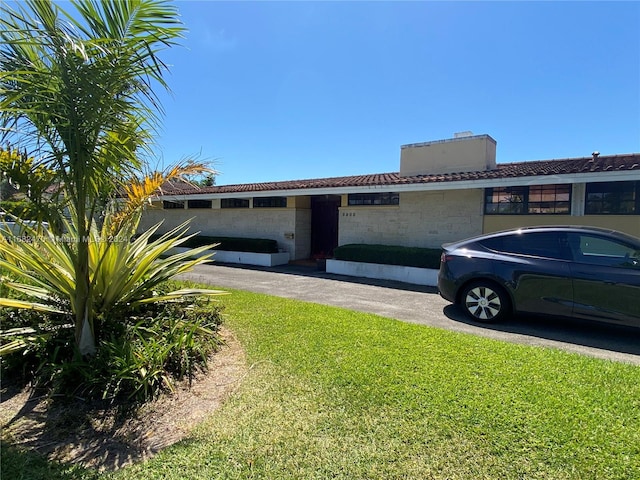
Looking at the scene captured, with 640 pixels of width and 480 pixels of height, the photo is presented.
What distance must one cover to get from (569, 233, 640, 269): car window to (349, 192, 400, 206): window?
266 inches

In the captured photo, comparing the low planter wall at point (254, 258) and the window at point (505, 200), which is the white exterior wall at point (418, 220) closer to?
the window at point (505, 200)

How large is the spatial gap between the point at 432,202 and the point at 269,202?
676 centimetres

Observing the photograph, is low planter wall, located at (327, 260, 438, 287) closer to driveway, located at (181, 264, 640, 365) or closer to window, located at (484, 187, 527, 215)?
driveway, located at (181, 264, 640, 365)

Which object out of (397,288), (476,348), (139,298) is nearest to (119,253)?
(139,298)

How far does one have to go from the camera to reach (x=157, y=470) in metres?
2.38

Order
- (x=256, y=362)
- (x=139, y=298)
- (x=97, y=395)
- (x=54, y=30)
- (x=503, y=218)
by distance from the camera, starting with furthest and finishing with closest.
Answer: (x=503, y=218), (x=139, y=298), (x=256, y=362), (x=97, y=395), (x=54, y=30)

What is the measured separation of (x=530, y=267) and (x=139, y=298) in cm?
559

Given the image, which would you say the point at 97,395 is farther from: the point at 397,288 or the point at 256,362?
the point at 397,288

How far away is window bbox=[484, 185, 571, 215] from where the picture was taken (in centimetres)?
909

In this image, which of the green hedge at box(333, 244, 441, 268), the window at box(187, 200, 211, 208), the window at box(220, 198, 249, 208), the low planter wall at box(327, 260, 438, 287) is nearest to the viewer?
the low planter wall at box(327, 260, 438, 287)

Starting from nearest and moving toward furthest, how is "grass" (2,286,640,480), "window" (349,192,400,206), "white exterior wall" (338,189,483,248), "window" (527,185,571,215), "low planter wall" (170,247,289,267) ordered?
"grass" (2,286,640,480)
"window" (527,185,571,215)
"white exterior wall" (338,189,483,248)
"window" (349,192,400,206)
"low planter wall" (170,247,289,267)

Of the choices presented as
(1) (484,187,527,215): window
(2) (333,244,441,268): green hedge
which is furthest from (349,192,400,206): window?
(1) (484,187,527,215): window

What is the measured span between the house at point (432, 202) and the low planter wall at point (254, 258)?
719mm

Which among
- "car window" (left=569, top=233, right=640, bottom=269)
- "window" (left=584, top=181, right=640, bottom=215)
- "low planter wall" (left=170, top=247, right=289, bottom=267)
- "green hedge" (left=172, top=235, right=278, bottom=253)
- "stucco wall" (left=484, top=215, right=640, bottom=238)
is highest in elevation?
"window" (left=584, top=181, right=640, bottom=215)
